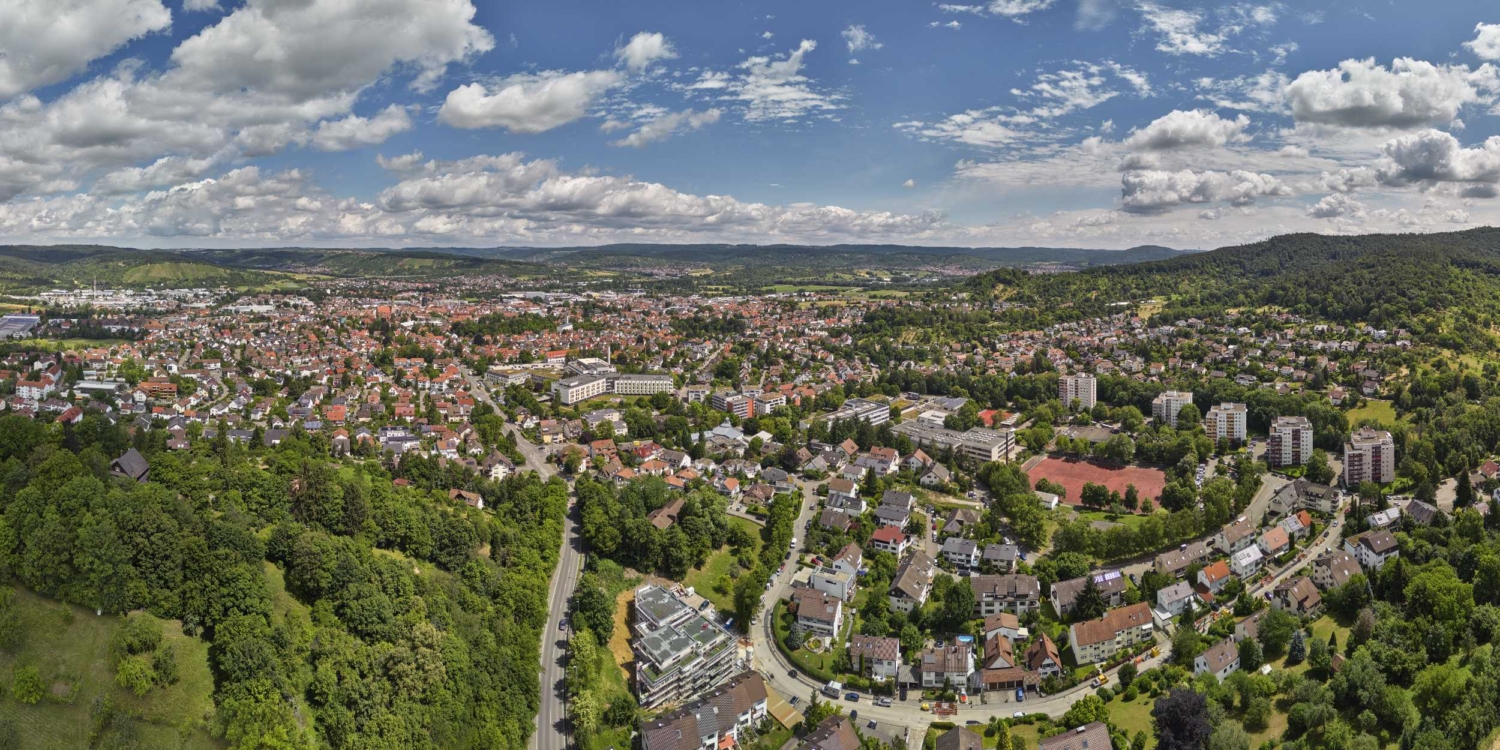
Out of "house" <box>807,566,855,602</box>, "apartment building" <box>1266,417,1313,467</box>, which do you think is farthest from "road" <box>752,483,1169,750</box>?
"apartment building" <box>1266,417,1313,467</box>

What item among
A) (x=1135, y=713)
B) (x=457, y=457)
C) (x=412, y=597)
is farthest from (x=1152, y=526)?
(x=457, y=457)

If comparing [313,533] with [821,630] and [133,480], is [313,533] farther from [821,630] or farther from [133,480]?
[821,630]

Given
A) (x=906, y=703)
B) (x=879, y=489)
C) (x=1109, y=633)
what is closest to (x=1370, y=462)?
(x=879, y=489)

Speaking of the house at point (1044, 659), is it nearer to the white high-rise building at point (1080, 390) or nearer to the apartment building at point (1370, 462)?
the apartment building at point (1370, 462)

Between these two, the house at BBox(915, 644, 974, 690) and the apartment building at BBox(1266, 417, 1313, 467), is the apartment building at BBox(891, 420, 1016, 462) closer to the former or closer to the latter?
the apartment building at BBox(1266, 417, 1313, 467)

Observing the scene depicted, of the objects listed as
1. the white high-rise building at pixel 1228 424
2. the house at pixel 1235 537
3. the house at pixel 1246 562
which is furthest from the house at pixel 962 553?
the white high-rise building at pixel 1228 424
